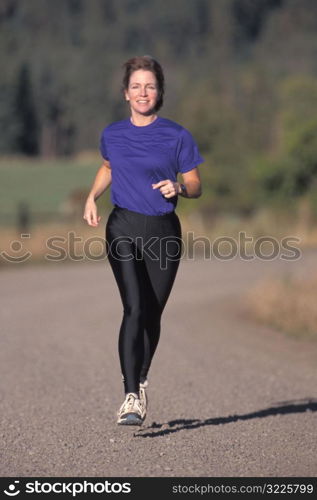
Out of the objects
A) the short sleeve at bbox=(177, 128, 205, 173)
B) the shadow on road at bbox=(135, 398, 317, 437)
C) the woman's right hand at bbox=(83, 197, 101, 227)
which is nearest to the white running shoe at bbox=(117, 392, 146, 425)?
the shadow on road at bbox=(135, 398, 317, 437)

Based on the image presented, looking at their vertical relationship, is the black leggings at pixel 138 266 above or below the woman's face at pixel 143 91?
below

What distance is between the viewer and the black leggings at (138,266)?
23.2ft

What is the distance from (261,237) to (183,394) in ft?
82.7

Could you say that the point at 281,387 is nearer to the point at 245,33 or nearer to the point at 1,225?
the point at 1,225

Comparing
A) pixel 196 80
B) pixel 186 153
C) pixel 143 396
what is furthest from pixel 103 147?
pixel 196 80

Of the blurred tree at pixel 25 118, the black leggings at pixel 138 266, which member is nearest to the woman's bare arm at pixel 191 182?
the black leggings at pixel 138 266

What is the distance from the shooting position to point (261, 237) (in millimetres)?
35094

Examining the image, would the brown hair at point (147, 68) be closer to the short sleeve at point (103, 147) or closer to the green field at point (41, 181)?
the short sleeve at point (103, 147)

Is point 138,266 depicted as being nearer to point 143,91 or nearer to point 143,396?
point 143,396

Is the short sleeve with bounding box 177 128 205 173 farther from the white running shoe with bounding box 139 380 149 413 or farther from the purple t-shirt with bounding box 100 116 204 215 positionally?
the white running shoe with bounding box 139 380 149 413

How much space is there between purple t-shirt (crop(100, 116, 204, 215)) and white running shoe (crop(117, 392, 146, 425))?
1119 millimetres

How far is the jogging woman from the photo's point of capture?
7016 mm

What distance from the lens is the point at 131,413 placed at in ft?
23.0
